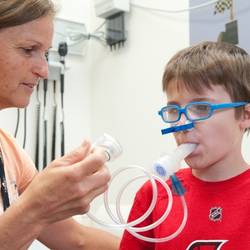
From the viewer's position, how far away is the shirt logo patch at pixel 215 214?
0.96 m

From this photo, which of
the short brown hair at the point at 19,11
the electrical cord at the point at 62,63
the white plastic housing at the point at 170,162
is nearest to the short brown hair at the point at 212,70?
the white plastic housing at the point at 170,162

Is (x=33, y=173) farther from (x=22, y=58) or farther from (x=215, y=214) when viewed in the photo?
(x=215, y=214)

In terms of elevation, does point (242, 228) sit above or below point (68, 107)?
below

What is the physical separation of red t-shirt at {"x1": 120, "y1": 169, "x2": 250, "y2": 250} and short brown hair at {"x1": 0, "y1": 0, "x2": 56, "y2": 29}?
1.88 feet

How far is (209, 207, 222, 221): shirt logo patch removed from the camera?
96cm

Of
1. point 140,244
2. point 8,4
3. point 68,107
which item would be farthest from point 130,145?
point 8,4

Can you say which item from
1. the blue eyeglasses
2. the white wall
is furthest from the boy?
the white wall

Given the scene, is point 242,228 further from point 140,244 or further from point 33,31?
point 33,31

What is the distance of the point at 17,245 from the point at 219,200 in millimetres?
473

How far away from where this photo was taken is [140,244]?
1.09 meters

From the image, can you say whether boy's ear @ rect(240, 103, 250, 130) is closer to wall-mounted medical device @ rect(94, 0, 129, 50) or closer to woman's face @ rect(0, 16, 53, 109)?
woman's face @ rect(0, 16, 53, 109)

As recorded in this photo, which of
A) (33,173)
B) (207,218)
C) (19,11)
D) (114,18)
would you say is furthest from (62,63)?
(207,218)

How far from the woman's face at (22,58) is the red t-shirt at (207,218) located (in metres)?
0.46

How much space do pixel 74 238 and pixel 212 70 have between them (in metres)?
0.67
